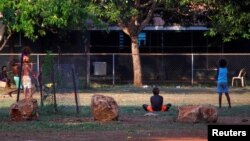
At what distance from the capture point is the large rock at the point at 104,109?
20.1m

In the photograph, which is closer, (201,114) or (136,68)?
(201,114)

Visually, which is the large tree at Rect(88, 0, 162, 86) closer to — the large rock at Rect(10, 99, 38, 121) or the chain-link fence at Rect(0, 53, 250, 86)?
the chain-link fence at Rect(0, 53, 250, 86)

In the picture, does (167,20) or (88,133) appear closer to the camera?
(88,133)

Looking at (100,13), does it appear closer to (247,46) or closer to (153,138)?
(247,46)

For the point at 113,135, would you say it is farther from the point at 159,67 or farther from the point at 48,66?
the point at 159,67

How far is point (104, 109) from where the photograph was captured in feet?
66.1

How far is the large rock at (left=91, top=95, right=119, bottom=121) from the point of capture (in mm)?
20094

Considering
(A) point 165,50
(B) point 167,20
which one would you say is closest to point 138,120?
(B) point 167,20

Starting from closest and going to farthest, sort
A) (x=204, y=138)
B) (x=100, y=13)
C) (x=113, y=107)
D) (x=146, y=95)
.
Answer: (x=204, y=138)
(x=113, y=107)
(x=146, y=95)
(x=100, y=13)

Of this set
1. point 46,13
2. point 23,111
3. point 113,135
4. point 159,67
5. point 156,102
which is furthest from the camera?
point 159,67

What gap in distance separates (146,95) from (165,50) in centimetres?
1654

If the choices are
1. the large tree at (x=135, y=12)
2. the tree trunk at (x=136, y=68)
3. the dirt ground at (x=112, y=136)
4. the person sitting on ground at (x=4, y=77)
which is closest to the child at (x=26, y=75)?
the dirt ground at (x=112, y=136)

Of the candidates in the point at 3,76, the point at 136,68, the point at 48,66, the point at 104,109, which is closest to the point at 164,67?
the point at 136,68

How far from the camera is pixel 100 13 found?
130ft
